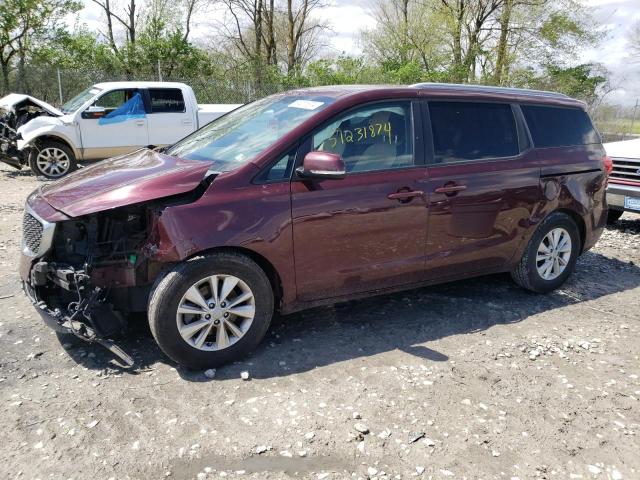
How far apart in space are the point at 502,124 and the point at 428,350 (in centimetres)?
207

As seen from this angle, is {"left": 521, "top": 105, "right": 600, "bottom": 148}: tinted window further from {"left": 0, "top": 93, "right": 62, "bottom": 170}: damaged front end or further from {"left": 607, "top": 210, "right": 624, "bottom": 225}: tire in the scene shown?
{"left": 0, "top": 93, "right": 62, "bottom": 170}: damaged front end

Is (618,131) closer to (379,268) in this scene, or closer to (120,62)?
(120,62)

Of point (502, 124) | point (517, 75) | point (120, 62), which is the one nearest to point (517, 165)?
point (502, 124)

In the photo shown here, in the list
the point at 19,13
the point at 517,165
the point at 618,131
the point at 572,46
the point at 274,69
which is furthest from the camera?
the point at 572,46

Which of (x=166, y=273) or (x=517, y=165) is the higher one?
(x=517, y=165)

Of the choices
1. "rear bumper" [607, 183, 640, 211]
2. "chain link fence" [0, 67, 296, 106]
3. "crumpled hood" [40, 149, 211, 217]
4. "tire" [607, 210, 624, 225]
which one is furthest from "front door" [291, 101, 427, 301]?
"chain link fence" [0, 67, 296, 106]

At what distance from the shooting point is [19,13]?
53.6 ft

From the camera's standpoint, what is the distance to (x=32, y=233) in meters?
3.56

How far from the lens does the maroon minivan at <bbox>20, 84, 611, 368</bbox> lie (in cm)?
338

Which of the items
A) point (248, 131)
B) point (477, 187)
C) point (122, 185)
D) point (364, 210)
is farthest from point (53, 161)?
point (477, 187)

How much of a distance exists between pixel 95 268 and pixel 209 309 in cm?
76

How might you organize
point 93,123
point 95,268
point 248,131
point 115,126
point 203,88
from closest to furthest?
point 95,268
point 248,131
point 93,123
point 115,126
point 203,88

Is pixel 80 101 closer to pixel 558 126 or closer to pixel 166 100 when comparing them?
pixel 166 100

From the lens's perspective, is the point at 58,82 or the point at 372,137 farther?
the point at 58,82
